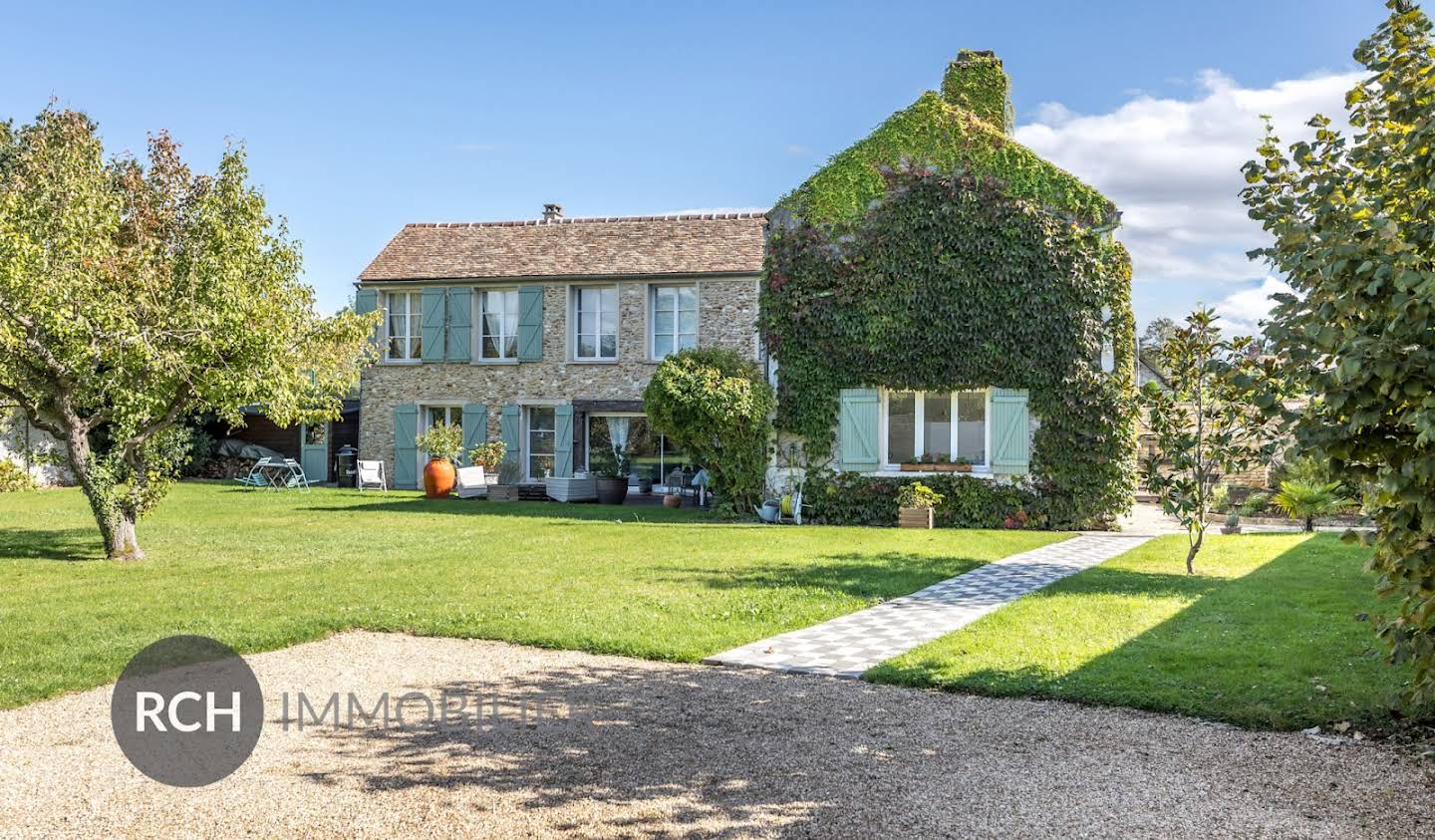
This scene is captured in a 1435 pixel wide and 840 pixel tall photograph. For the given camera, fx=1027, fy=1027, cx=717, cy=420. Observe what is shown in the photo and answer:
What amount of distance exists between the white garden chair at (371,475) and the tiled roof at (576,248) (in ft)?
14.3

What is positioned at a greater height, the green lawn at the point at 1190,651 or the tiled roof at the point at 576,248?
the tiled roof at the point at 576,248

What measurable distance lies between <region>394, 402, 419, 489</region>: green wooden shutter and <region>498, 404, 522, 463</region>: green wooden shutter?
2378 millimetres

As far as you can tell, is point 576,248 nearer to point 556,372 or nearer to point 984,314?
point 556,372

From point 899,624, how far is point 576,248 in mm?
17556

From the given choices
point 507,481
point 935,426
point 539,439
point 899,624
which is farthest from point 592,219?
point 899,624

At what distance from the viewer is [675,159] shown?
14.0 m

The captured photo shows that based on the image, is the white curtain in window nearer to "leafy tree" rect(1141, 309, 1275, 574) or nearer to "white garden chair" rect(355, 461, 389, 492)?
"white garden chair" rect(355, 461, 389, 492)

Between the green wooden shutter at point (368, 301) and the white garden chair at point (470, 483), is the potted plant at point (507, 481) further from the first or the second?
the green wooden shutter at point (368, 301)

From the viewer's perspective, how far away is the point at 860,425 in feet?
54.5

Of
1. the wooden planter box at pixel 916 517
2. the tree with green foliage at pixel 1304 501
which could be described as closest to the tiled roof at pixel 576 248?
the wooden planter box at pixel 916 517

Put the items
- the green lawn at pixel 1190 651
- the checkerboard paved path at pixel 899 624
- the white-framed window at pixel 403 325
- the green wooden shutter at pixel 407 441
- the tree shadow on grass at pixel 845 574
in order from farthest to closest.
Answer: the white-framed window at pixel 403 325, the green wooden shutter at pixel 407 441, the tree shadow on grass at pixel 845 574, the checkerboard paved path at pixel 899 624, the green lawn at pixel 1190 651

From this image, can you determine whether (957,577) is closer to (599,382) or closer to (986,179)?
(986,179)

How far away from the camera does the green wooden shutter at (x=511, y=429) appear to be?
2281cm

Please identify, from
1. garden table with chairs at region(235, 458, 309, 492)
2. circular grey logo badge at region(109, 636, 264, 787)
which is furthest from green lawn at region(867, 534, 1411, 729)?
garden table with chairs at region(235, 458, 309, 492)
